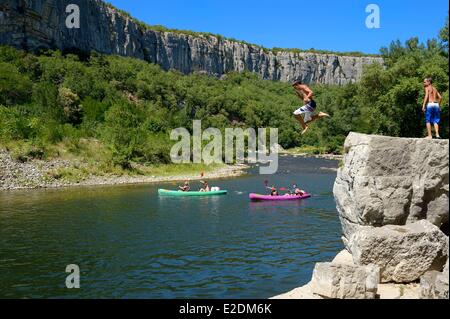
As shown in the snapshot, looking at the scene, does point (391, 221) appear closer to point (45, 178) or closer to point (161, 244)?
point (161, 244)

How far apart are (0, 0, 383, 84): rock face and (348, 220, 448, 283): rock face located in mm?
44275

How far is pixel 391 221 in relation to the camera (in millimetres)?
11922

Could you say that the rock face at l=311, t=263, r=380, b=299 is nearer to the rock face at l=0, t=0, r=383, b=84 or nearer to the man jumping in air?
the man jumping in air

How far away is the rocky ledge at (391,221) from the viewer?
10.3 meters

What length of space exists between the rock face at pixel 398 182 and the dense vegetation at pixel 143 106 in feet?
90.7

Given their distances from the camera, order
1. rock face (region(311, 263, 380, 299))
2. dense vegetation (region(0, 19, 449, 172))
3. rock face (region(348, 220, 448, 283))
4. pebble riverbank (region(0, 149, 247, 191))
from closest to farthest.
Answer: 1. rock face (region(311, 263, 380, 299))
2. rock face (region(348, 220, 448, 283))
3. dense vegetation (region(0, 19, 449, 172))
4. pebble riverbank (region(0, 149, 247, 191))

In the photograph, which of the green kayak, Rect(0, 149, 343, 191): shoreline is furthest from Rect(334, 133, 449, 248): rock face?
Rect(0, 149, 343, 191): shoreline

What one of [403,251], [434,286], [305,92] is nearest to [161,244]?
[305,92]

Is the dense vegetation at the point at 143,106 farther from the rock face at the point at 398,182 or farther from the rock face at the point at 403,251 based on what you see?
the rock face at the point at 403,251

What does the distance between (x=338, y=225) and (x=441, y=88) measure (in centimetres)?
1945

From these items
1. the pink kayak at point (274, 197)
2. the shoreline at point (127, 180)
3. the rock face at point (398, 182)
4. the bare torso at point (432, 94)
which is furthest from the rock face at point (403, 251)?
the shoreline at point (127, 180)

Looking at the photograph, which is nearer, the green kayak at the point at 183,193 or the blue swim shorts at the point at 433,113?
the blue swim shorts at the point at 433,113

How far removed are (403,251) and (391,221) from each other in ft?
3.62

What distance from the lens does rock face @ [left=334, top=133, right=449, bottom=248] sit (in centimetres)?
1153
